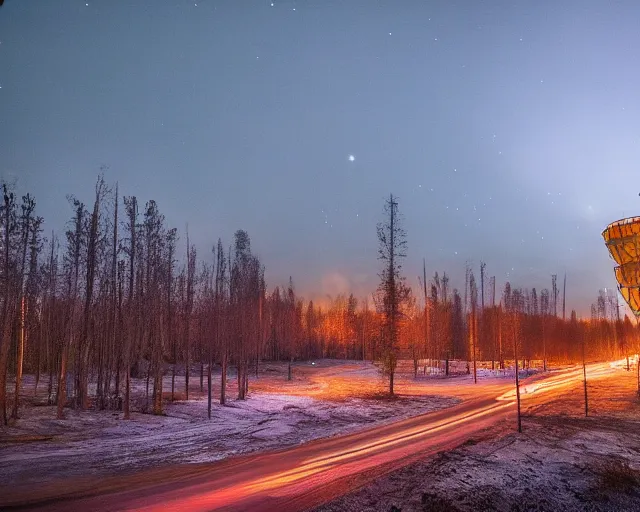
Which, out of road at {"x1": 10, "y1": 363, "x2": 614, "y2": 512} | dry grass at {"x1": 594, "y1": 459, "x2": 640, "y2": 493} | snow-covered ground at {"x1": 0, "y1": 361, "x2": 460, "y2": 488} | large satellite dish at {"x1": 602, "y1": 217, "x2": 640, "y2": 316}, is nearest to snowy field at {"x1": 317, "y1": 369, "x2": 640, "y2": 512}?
dry grass at {"x1": 594, "y1": 459, "x2": 640, "y2": 493}

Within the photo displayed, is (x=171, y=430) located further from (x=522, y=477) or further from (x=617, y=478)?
(x=617, y=478)

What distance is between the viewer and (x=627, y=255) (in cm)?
2022

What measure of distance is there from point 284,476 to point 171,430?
9204 millimetres

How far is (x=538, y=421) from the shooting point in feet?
66.6

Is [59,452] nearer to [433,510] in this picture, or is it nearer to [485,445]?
[433,510]

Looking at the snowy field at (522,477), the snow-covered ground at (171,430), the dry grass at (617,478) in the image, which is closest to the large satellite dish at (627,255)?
the snowy field at (522,477)

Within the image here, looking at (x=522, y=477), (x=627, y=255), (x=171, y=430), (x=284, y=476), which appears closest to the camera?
(x=522, y=477)

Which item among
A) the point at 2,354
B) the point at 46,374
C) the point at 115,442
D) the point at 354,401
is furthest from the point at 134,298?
the point at 46,374

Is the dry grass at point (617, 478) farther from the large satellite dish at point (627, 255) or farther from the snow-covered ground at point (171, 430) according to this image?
the snow-covered ground at point (171, 430)

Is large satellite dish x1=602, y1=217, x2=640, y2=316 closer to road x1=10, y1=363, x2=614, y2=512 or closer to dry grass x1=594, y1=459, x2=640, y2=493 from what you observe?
road x1=10, y1=363, x2=614, y2=512

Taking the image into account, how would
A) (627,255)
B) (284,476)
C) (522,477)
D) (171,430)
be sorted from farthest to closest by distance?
(627,255) → (171,430) → (284,476) → (522,477)

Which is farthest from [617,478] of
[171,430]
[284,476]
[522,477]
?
[171,430]

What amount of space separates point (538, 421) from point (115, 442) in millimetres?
17671

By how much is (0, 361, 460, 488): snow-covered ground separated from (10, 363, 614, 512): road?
1520 millimetres
